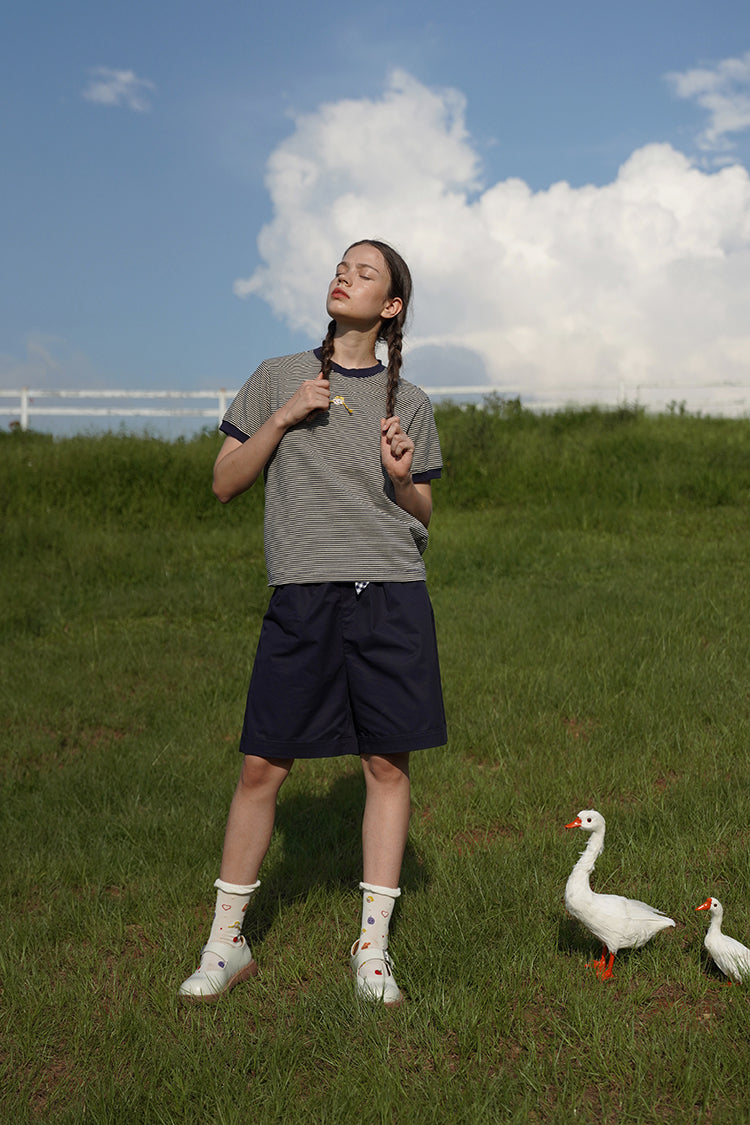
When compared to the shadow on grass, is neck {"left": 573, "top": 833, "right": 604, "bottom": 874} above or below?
above

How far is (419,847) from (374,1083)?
4.70 feet

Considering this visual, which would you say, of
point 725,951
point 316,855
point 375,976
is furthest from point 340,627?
point 725,951

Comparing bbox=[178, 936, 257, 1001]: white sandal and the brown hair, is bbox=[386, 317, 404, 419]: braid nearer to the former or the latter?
the brown hair

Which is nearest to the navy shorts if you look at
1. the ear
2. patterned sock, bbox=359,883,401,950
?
patterned sock, bbox=359,883,401,950

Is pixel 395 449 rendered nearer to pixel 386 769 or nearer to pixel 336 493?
pixel 336 493

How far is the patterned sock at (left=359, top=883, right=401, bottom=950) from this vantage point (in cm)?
287

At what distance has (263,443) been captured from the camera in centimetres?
290

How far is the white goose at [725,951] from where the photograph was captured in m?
2.73

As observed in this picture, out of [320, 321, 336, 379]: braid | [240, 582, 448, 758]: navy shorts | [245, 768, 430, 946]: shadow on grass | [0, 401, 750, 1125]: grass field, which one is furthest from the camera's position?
[245, 768, 430, 946]: shadow on grass

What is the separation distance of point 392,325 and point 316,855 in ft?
6.73

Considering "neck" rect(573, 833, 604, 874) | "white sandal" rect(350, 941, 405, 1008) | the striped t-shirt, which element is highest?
the striped t-shirt

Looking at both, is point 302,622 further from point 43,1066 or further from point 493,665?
point 493,665

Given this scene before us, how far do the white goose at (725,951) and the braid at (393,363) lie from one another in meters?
1.75

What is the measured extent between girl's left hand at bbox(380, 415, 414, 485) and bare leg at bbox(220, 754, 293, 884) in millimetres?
925
